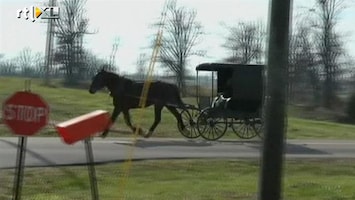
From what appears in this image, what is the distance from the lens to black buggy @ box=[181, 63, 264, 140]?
23672 mm

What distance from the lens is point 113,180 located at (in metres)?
11.0

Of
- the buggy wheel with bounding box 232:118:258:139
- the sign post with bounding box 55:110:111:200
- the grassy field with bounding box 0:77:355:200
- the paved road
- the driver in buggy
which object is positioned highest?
the driver in buggy

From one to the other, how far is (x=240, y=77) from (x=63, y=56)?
17037 millimetres

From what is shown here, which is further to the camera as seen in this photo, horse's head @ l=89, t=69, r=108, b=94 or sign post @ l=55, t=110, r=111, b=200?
horse's head @ l=89, t=69, r=108, b=94

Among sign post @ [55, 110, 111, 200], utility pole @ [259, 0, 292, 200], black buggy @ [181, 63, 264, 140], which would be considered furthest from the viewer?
black buggy @ [181, 63, 264, 140]

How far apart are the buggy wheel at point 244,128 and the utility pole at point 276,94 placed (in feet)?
57.0

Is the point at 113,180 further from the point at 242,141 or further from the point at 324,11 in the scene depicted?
the point at 324,11

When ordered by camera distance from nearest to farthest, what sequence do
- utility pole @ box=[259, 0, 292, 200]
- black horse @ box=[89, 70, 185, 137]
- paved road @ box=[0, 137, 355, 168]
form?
utility pole @ box=[259, 0, 292, 200] → paved road @ box=[0, 137, 355, 168] → black horse @ box=[89, 70, 185, 137]

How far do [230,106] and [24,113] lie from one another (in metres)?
17.9

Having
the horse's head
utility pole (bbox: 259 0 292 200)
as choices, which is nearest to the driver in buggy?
the horse's head

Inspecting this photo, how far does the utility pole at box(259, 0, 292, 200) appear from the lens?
21.7ft

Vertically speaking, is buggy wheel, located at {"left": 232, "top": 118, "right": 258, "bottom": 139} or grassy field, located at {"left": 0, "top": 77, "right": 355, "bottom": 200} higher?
buggy wheel, located at {"left": 232, "top": 118, "right": 258, "bottom": 139}

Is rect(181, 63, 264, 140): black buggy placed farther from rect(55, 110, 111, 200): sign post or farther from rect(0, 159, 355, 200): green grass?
rect(55, 110, 111, 200): sign post

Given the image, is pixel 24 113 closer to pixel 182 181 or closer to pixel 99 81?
pixel 182 181
